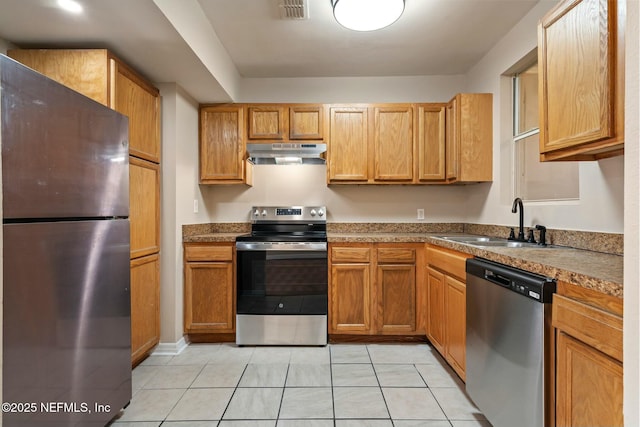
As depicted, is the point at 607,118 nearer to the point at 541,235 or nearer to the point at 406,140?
the point at 541,235

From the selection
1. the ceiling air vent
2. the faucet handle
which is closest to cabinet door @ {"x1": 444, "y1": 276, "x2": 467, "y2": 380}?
the faucet handle

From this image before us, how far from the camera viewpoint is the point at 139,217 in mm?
2332

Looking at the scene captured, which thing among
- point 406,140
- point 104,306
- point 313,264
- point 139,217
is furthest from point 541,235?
point 139,217

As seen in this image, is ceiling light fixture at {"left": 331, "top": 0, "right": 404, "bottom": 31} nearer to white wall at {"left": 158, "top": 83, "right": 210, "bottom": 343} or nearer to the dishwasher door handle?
white wall at {"left": 158, "top": 83, "right": 210, "bottom": 343}

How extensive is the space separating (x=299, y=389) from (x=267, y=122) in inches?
91.1

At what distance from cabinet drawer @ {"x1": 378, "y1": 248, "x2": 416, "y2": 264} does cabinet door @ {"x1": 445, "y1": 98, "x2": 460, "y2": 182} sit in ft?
2.63

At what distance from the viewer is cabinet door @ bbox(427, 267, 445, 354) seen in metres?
2.40

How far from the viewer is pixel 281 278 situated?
2.79 meters

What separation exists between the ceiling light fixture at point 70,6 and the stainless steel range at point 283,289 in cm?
178

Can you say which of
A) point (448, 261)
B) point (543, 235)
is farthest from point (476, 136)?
point (448, 261)

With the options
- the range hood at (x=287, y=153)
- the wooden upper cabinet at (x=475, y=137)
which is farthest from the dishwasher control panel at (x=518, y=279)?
the range hood at (x=287, y=153)

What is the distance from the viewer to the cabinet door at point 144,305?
7.36 feet

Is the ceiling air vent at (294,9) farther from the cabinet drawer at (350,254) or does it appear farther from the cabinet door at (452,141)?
the cabinet drawer at (350,254)

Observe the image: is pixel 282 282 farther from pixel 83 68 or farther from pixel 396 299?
pixel 83 68
